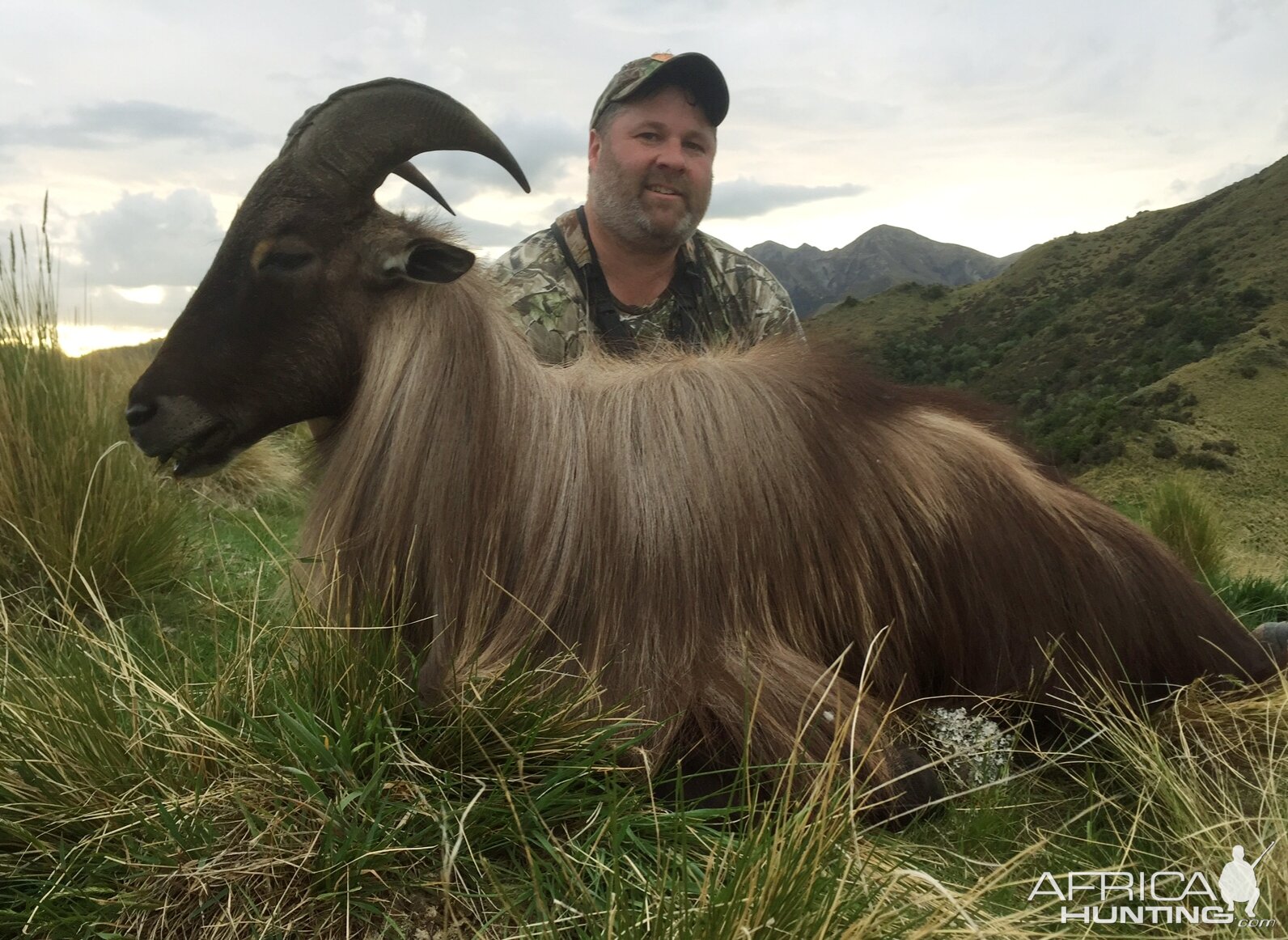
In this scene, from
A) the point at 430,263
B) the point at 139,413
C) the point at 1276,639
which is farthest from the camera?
the point at 1276,639

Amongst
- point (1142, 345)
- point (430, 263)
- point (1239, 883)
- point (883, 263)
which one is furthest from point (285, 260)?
point (883, 263)

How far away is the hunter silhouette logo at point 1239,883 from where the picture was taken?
2117mm

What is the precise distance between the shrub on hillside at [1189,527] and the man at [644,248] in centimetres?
389

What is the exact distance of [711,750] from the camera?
2783mm

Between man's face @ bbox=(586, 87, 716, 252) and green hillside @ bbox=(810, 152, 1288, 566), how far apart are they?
1234 mm

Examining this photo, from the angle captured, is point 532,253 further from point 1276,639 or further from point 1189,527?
point 1189,527

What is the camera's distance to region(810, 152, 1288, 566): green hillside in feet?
27.5

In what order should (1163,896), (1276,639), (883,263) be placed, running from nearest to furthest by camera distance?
(1163,896) → (1276,639) → (883,263)

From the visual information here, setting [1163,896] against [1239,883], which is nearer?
[1239,883]

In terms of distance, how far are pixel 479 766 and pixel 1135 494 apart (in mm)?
7782

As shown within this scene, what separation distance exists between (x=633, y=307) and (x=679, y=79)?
1448mm

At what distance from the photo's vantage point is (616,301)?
6105 mm

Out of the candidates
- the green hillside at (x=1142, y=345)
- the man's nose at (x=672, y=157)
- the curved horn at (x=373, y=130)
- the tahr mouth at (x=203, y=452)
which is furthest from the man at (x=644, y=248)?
the tahr mouth at (x=203, y=452)

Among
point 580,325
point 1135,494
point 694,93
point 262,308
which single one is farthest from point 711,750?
point 1135,494
